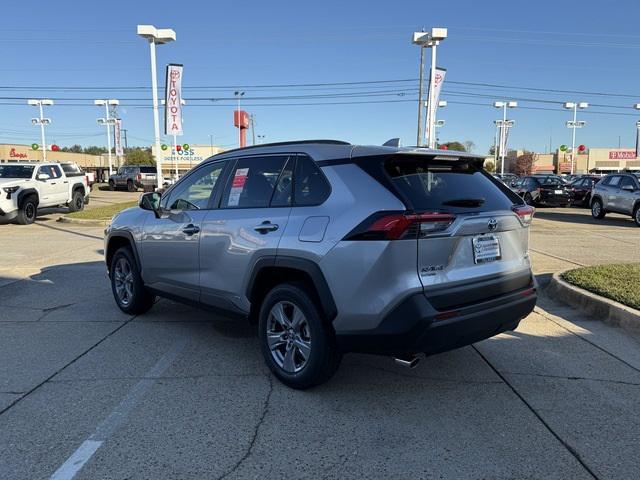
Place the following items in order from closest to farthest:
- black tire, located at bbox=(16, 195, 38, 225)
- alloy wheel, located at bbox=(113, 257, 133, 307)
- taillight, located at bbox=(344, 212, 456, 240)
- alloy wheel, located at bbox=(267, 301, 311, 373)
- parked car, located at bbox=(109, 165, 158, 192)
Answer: taillight, located at bbox=(344, 212, 456, 240)
alloy wheel, located at bbox=(267, 301, 311, 373)
alloy wheel, located at bbox=(113, 257, 133, 307)
black tire, located at bbox=(16, 195, 38, 225)
parked car, located at bbox=(109, 165, 158, 192)

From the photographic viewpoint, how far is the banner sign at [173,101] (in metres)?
20.7

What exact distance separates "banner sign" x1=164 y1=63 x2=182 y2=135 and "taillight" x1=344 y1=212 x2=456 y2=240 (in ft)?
62.1

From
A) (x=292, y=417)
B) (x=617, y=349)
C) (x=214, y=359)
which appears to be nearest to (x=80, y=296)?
(x=214, y=359)

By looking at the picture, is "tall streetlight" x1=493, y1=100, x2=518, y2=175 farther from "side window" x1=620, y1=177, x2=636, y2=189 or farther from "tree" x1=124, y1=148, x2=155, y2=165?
"tree" x1=124, y1=148, x2=155, y2=165

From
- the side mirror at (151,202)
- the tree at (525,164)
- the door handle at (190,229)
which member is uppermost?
the tree at (525,164)

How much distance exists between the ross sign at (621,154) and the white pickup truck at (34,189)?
93.3m

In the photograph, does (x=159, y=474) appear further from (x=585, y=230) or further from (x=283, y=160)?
(x=585, y=230)

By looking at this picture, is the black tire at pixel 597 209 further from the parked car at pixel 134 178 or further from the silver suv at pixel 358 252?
the parked car at pixel 134 178

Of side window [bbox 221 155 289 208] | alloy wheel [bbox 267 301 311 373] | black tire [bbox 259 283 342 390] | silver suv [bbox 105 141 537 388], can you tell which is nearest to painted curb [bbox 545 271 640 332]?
silver suv [bbox 105 141 537 388]

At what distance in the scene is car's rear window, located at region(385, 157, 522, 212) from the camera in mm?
3463

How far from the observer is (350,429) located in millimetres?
3404

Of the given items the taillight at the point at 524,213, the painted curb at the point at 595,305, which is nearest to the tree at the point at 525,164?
the painted curb at the point at 595,305

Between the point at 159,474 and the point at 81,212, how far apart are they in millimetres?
17943

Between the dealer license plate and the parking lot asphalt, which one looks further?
the dealer license plate
